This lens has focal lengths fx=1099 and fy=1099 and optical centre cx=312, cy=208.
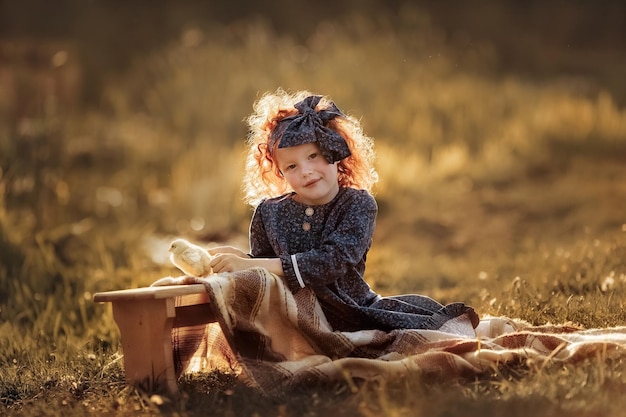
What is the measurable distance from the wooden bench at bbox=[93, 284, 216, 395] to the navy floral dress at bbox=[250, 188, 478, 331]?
1.59 ft

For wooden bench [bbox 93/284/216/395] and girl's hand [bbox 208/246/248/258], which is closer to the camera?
wooden bench [bbox 93/284/216/395]

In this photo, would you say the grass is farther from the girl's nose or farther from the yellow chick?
the girl's nose

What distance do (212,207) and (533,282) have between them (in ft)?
12.6

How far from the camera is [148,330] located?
3791 millimetres

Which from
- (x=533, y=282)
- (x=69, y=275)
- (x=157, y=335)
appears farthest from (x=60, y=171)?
(x=157, y=335)

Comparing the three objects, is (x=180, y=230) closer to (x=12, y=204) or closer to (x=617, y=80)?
(x=12, y=204)

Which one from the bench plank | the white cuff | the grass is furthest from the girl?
the grass

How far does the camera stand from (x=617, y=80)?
10.7 metres

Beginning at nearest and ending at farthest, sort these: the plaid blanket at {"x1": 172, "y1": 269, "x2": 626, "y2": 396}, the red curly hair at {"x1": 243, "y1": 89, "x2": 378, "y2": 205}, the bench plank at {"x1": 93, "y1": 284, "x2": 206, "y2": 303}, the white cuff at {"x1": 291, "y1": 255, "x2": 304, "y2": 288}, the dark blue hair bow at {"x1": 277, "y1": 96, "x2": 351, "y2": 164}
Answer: the bench plank at {"x1": 93, "y1": 284, "x2": 206, "y2": 303}
the plaid blanket at {"x1": 172, "y1": 269, "x2": 626, "y2": 396}
the white cuff at {"x1": 291, "y1": 255, "x2": 304, "y2": 288}
the dark blue hair bow at {"x1": 277, "y1": 96, "x2": 351, "y2": 164}
the red curly hair at {"x1": 243, "y1": 89, "x2": 378, "y2": 205}

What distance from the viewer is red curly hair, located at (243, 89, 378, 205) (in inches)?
171

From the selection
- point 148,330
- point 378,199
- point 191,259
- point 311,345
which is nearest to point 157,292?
point 148,330

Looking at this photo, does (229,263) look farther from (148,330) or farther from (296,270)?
(148,330)

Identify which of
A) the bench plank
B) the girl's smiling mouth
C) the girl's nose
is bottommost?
the bench plank

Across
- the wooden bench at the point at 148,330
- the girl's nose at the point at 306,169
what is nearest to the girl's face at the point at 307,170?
the girl's nose at the point at 306,169
